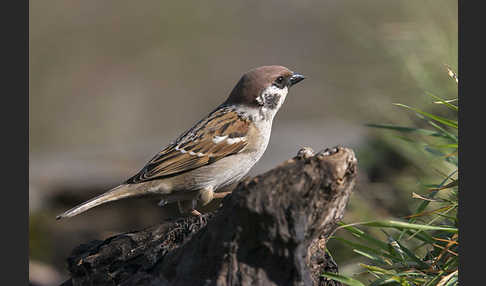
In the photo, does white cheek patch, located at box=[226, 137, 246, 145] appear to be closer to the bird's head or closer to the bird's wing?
the bird's wing

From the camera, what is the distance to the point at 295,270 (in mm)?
2334

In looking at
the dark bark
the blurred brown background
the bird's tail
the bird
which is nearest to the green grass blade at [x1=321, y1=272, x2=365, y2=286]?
the dark bark

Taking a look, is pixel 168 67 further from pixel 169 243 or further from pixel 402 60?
pixel 169 243

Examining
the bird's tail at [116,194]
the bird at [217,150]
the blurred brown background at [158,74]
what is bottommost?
the blurred brown background at [158,74]

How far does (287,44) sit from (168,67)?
2685 millimetres

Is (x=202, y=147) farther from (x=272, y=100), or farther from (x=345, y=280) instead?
(x=345, y=280)

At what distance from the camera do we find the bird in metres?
4.07

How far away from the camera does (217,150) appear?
13.7ft

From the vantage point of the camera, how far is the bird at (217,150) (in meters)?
4.07

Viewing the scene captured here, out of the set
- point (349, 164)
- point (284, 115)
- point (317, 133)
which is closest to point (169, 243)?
point (349, 164)

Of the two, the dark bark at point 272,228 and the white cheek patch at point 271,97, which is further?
the white cheek patch at point 271,97

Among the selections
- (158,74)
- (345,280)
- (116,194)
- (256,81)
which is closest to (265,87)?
(256,81)

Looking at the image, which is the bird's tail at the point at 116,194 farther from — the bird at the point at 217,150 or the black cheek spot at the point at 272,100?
the black cheek spot at the point at 272,100

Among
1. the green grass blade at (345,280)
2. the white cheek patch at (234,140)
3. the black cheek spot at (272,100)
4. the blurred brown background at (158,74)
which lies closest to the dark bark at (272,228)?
the green grass blade at (345,280)
